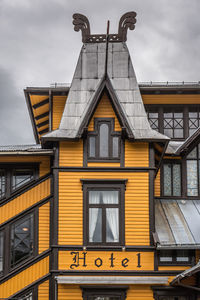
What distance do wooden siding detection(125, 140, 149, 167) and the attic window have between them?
0.38m

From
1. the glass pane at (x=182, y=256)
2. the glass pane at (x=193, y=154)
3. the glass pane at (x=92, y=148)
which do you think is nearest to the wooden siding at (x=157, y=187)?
the glass pane at (x=193, y=154)

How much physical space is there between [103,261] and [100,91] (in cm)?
685

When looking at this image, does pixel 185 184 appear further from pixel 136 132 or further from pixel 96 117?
pixel 96 117

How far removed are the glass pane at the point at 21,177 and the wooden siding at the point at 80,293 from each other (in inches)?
188

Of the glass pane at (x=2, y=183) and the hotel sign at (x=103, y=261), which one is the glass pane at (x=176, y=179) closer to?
the hotel sign at (x=103, y=261)

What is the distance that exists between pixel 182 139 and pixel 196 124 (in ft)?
3.37

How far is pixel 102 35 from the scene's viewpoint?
66.0 ft

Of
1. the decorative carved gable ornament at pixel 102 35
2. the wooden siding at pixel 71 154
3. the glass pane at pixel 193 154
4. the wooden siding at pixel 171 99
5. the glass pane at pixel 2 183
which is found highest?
the decorative carved gable ornament at pixel 102 35

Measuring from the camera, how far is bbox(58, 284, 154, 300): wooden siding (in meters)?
16.8

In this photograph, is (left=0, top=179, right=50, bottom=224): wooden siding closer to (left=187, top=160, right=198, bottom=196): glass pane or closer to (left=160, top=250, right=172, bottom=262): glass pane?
(left=160, top=250, right=172, bottom=262): glass pane

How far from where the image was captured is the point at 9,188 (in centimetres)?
1884

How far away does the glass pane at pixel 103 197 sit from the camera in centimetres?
1738

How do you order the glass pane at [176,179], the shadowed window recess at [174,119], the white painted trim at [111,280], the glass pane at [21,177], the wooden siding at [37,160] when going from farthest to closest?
the shadowed window recess at [174,119] → the glass pane at [176,179] → the glass pane at [21,177] → the wooden siding at [37,160] → the white painted trim at [111,280]

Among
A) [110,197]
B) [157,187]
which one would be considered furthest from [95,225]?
[157,187]
